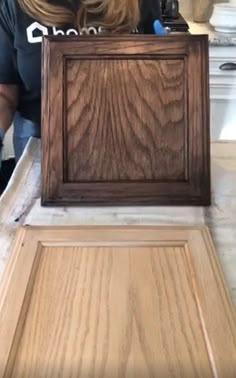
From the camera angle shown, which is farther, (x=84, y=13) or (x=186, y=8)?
(x=186, y=8)

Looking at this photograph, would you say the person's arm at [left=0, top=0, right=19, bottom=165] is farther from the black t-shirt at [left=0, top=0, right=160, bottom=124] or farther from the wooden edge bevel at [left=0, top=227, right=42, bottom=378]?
the wooden edge bevel at [left=0, top=227, right=42, bottom=378]

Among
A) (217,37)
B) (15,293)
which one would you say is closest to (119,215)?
(15,293)

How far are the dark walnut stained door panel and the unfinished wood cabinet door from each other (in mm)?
113

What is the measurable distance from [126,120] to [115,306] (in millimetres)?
341

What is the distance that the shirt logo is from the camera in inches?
39.2

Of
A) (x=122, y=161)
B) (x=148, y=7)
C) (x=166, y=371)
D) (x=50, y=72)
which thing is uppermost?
(x=148, y=7)

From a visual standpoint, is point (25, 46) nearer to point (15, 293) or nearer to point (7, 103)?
point (7, 103)

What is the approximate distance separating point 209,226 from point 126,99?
22 centimetres

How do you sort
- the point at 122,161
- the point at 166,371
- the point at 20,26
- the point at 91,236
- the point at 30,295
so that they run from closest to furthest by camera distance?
the point at 166,371 → the point at 30,295 → the point at 91,236 → the point at 122,161 → the point at 20,26

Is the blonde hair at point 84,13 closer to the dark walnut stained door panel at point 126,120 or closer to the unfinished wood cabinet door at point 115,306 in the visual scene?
the dark walnut stained door panel at point 126,120

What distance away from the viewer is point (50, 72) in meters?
0.85

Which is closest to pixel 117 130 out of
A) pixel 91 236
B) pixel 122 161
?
pixel 122 161

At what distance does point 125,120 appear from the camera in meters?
0.85

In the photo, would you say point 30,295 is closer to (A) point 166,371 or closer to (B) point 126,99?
(A) point 166,371
